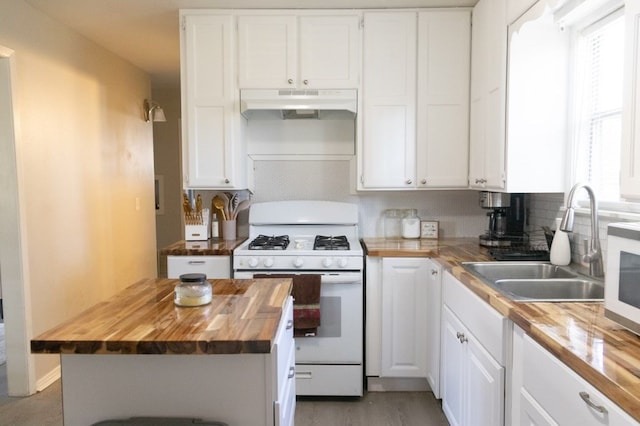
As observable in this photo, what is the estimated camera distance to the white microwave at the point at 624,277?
1218mm

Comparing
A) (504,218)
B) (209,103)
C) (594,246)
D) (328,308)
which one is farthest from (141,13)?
(594,246)

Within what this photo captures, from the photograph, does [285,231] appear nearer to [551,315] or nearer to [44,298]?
[44,298]

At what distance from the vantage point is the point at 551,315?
143cm

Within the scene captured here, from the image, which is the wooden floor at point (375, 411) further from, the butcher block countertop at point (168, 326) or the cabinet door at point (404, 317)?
the butcher block countertop at point (168, 326)

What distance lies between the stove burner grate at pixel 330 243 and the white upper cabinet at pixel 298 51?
102 centimetres

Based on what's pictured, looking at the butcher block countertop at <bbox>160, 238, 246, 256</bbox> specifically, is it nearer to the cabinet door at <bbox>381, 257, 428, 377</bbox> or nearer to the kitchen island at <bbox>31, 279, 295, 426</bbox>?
the cabinet door at <bbox>381, 257, 428, 377</bbox>

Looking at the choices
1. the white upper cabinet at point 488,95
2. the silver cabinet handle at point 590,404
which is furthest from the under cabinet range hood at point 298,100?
the silver cabinet handle at point 590,404

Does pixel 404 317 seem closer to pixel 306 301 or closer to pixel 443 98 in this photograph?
pixel 306 301

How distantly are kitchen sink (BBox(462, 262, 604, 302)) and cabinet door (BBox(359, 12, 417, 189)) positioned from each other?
3.13 feet

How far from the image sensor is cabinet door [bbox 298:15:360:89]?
117 inches

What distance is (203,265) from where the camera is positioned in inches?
113

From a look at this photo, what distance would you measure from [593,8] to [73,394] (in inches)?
101

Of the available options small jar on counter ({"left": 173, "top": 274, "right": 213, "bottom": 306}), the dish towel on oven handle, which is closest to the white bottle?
the dish towel on oven handle

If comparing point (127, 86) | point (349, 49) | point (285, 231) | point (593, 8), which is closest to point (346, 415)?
point (285, 231)
